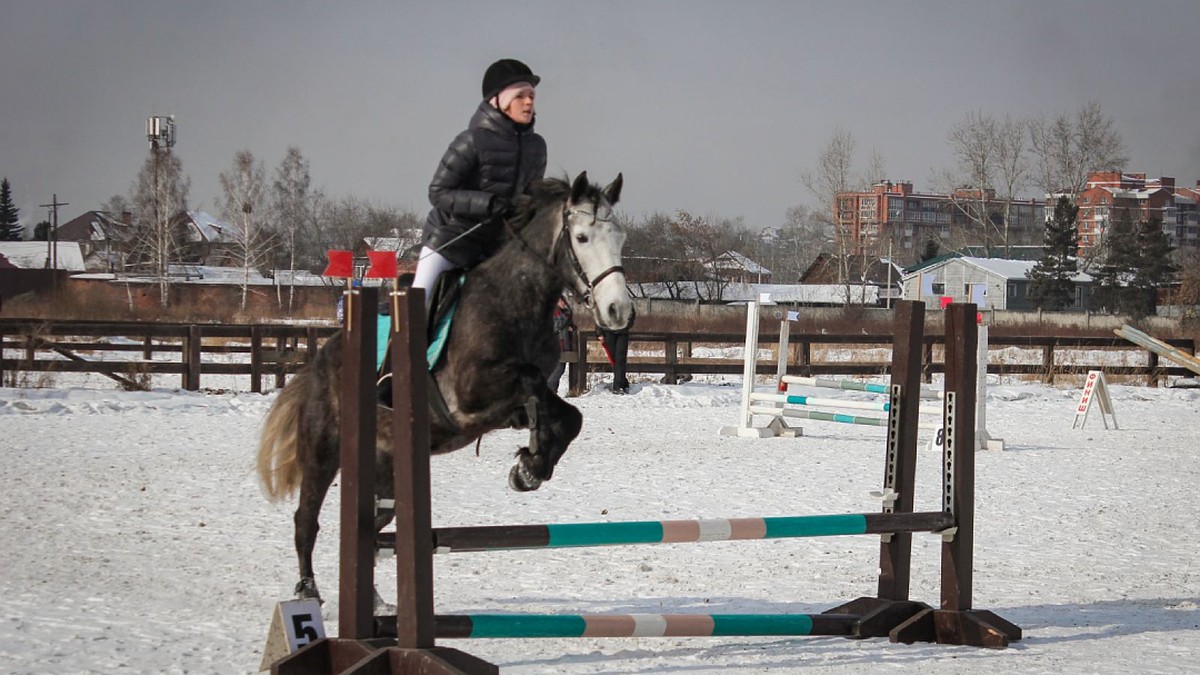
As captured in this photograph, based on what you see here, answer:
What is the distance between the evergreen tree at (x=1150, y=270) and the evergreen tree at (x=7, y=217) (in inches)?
3272

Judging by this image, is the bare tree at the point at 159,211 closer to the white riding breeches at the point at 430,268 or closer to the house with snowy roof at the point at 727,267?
the house with snowy roof at the point at 727,267

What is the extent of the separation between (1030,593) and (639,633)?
2633 millimetres

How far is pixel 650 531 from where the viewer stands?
4.11 meters

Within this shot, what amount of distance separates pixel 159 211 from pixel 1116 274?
4062cm

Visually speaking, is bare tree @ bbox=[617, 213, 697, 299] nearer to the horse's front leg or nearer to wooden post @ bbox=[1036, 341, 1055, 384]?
wooden post @ bbox=[1036, 341, 1055, 384]

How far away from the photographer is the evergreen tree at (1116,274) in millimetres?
51406

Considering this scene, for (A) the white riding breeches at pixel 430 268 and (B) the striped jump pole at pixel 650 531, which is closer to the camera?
(B) the striped jump pole at pixel 650 531

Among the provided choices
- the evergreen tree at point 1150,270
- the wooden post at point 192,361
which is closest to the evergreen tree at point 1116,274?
the evergreen tree at point 1150,270

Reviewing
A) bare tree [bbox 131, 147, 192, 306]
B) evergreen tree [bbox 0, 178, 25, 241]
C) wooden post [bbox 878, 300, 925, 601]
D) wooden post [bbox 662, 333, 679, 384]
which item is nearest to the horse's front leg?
wooden post [bbox 878, 300, 925, 601]

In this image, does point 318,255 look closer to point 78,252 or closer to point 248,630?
point 78,252

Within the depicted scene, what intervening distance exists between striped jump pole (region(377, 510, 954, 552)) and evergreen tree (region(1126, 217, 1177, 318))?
166ft

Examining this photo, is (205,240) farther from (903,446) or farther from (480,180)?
(903,446)

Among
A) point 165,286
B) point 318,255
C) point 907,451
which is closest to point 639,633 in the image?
point 907,451

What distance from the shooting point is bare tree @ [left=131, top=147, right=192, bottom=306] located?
168 ft
